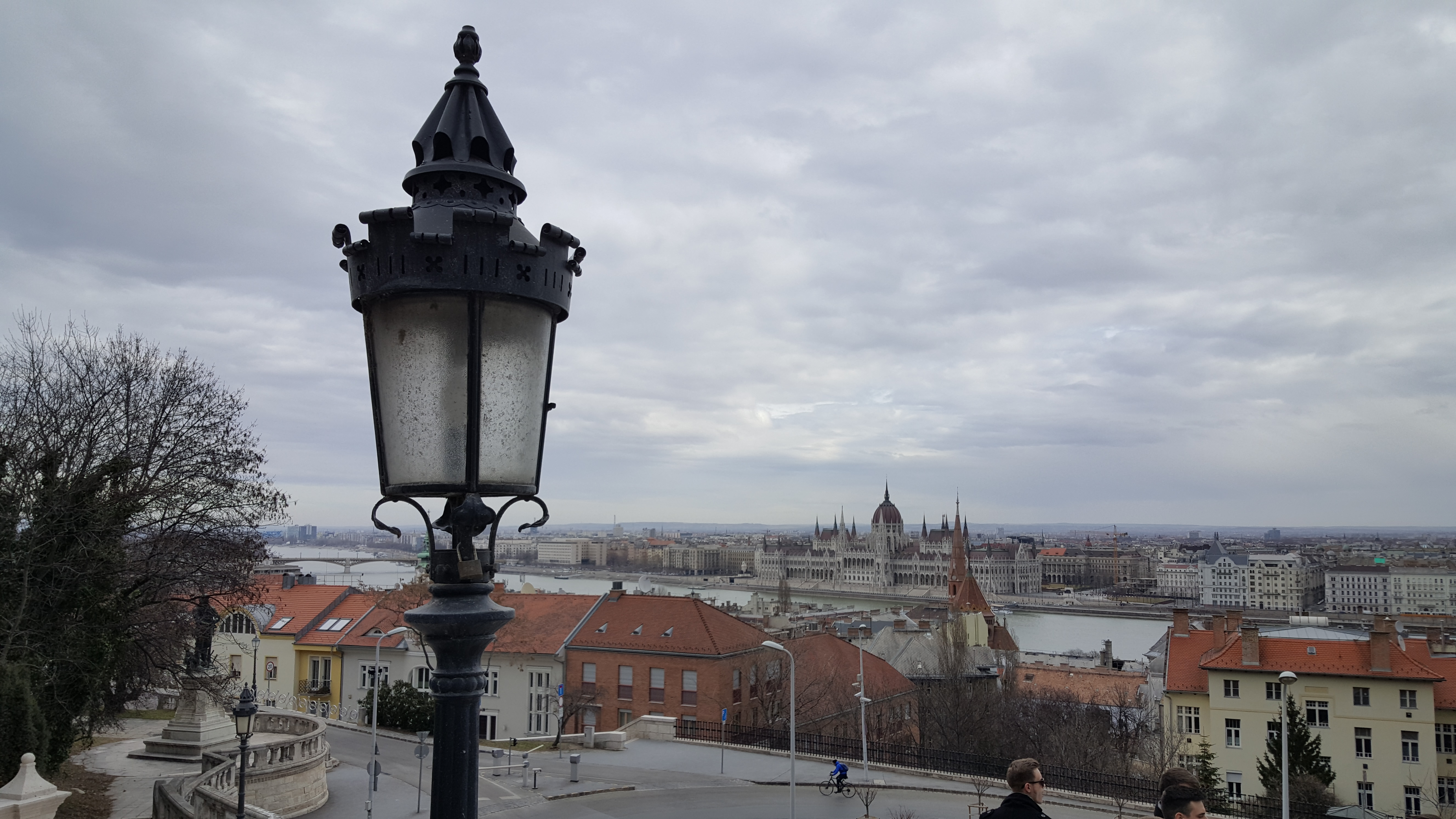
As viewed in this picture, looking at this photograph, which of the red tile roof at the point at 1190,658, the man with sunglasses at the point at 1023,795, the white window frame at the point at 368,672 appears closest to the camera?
the man with sunglasses at the point at 1023,795

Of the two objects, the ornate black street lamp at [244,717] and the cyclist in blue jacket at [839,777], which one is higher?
the ornate black street lamp at [244,717]

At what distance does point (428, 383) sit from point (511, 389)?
242mm

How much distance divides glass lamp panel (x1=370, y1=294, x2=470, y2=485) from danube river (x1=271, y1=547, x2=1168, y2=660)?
6044 cm

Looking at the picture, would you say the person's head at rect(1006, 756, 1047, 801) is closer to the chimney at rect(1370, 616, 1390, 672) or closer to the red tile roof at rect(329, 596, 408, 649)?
the chimney at rect(1370, 616, 1390, 672)

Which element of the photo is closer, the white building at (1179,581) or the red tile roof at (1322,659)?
the red tile roof at (1322,659)

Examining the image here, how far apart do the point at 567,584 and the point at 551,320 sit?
618 feet

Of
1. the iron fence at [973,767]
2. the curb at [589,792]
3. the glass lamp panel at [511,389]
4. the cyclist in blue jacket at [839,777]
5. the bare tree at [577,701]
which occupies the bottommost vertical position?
the bare tree at [577,701]

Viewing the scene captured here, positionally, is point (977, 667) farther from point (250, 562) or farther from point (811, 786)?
point (250, 562)

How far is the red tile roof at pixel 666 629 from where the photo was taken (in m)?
41.1

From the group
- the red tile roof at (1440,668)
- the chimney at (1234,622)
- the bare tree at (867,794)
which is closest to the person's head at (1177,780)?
the bare tree at (867,794)

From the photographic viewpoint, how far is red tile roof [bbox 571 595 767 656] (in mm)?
41125

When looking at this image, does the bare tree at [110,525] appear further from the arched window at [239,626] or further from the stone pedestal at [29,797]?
the arched window at [239,626]

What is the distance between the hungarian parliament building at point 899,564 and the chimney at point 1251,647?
133466 millimetres

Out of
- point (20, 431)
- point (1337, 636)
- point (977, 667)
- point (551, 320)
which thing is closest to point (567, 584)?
point (977, 667)
